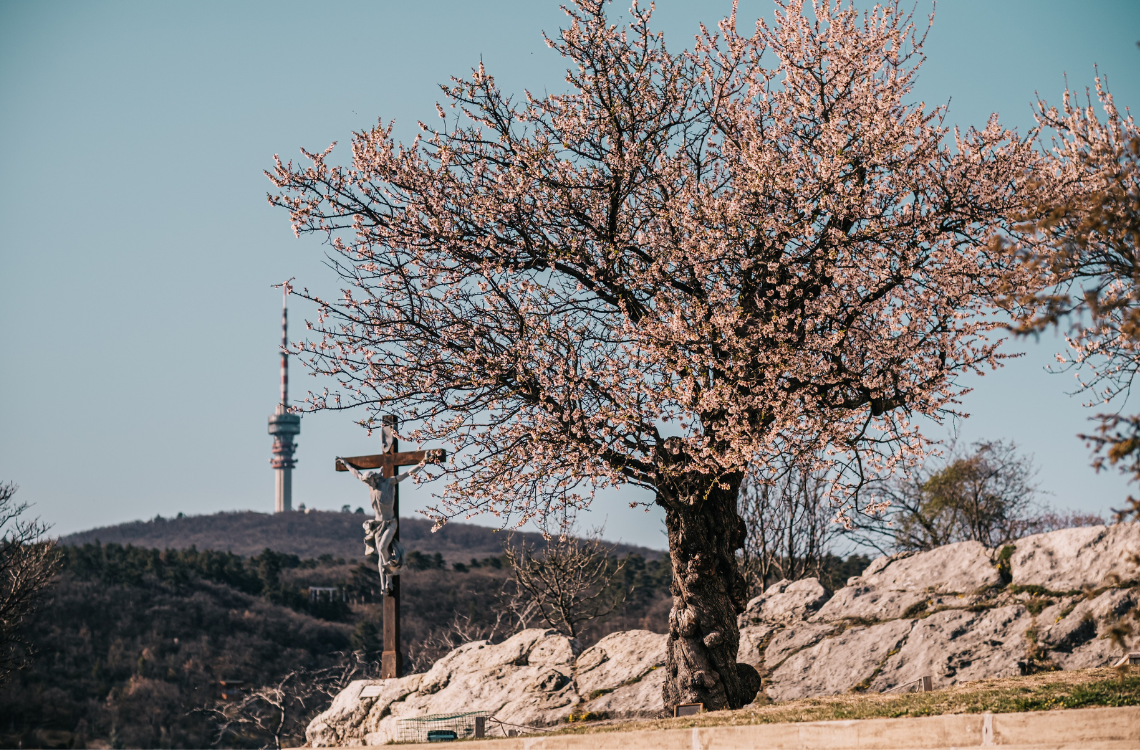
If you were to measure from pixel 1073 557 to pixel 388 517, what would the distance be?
10.6 m

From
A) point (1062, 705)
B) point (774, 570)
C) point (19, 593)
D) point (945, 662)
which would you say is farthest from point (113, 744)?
point (1062, 705)

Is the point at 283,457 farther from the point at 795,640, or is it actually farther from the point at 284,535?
the point at 795,640

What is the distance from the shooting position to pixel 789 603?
14.9 m

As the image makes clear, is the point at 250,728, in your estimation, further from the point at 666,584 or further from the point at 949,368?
the point at 949,368

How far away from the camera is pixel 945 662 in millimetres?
11633

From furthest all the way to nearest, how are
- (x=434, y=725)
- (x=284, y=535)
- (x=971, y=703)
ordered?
(x=284, y=535)
(x=434, y=725)
(x=971, y=703)

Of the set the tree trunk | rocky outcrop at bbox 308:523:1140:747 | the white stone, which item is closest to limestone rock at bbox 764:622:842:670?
rocky outcrop at bbox 308:523:1140:747

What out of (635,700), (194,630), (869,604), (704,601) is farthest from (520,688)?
(194,630)

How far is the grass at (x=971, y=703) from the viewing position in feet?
21.6

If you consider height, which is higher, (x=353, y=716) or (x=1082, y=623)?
(x=1082, y=623)

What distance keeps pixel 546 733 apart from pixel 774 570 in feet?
64.3

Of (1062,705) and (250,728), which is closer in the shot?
(1062,705)

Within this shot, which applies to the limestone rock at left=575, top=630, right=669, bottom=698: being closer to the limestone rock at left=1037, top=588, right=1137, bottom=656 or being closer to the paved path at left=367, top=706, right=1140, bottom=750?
the limestone rock at left=1037, top=588, right=1137, bottom=656

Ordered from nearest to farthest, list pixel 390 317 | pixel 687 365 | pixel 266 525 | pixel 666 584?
pixel 687 365 → pixel 390 317 → pixel 666 584 → pixel 266 525
